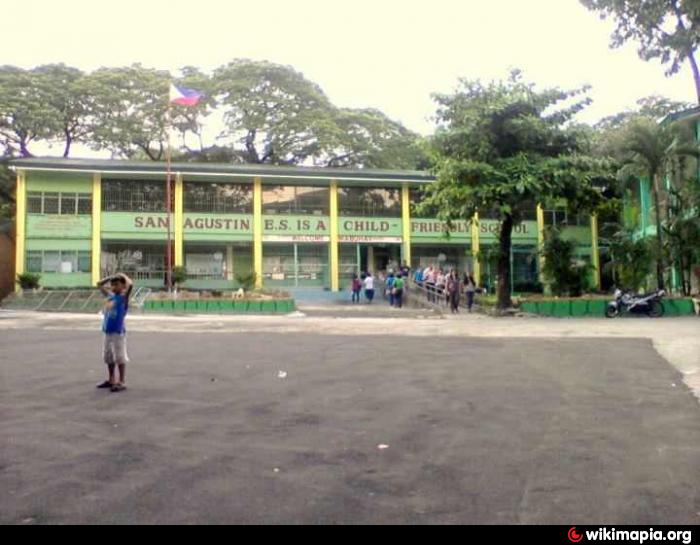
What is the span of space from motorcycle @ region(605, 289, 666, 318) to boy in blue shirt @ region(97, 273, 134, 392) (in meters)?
17.3

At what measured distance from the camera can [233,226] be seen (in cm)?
3234

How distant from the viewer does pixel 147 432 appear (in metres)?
5.68

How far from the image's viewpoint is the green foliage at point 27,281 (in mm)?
28516

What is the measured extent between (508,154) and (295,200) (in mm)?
14085

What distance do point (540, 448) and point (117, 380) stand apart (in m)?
5.35

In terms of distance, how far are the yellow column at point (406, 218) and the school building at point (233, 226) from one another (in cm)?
5

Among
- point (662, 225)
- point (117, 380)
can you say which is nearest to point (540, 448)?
point (117, 380)

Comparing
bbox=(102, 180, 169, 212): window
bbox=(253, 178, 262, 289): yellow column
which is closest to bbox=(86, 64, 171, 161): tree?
bbox=(102, 180, 169, 212): window

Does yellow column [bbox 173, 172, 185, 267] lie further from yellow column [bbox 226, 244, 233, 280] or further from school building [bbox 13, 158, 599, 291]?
yellow column [bbox 226, 244, 233, 280]

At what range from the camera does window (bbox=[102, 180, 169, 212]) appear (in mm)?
31438

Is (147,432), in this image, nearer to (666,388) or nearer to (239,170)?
(666,388)

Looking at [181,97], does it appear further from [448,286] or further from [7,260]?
[448,286]

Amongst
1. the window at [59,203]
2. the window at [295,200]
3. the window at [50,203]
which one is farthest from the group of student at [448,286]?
the window at [50,203]

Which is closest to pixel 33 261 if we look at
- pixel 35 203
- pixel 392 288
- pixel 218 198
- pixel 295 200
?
pixel 35 203
